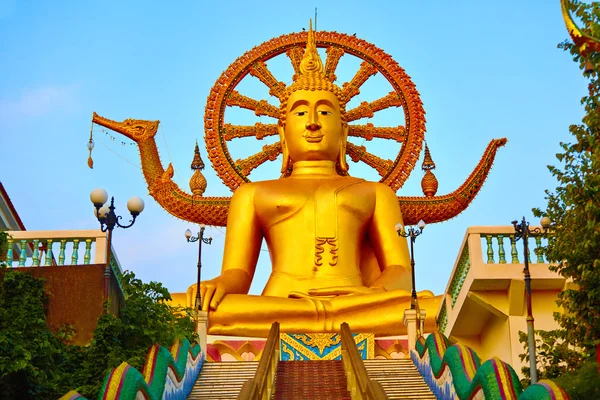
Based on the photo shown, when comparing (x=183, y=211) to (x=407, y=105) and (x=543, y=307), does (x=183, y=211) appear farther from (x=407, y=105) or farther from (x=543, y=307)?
(x=543, y=307)

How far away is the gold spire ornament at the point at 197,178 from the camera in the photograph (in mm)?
20078

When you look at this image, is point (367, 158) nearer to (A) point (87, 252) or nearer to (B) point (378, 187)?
(B) point (378, 187)

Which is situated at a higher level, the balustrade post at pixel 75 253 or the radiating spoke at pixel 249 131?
the radiating spoke at pixel 249 131

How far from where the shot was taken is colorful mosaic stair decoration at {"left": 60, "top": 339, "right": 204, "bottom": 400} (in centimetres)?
945

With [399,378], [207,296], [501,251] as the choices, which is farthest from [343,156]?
[399,378]

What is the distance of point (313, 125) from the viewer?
18.5 meters

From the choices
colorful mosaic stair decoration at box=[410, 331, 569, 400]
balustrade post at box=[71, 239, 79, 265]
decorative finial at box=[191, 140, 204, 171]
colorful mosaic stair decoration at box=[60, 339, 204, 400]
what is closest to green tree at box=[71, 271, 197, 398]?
colorful mosaic stair decoration at box=[60, 339, 204, 400]

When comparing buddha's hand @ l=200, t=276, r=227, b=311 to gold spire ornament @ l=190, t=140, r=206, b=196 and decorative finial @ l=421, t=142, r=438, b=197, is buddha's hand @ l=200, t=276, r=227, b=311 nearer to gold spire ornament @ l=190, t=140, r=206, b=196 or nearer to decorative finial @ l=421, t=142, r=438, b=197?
gold spire ornament @ l=190, t=140, r=206, b=196

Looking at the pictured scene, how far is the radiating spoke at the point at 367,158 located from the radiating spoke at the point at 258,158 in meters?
1.19

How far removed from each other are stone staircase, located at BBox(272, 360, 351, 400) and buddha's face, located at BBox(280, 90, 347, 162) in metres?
6.14

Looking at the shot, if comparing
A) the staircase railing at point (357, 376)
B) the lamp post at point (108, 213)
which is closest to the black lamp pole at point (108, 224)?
the lamp post at point (108, 213)

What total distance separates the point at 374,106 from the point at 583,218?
9704 mm

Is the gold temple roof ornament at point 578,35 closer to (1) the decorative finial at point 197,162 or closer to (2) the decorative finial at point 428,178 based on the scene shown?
(2) the decorative finial at point 428,178

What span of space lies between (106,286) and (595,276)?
17.6 feet
